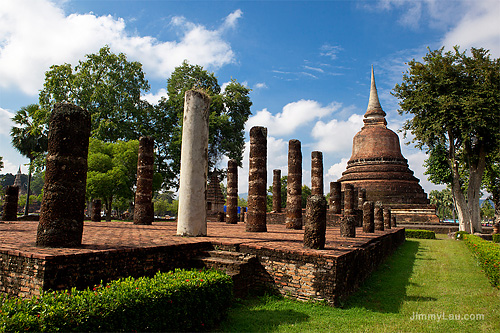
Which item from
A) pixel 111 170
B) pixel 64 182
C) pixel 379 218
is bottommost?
pixel 379 218

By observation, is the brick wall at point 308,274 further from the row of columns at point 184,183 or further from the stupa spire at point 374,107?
the stupa spire at point 374,107

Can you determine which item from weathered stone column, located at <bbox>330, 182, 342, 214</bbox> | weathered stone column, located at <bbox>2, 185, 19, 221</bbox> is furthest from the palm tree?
weathered stone column, located at <bbox>330, 182, 342, 214</bbox>

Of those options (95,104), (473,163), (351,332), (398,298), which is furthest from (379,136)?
(351,332)

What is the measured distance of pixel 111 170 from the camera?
24.2 meters

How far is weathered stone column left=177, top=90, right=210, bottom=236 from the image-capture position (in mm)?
8797

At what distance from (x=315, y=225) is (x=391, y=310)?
6.53 feet

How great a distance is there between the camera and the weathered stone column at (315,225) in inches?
270

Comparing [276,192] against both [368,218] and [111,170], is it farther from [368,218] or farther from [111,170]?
[111,170]

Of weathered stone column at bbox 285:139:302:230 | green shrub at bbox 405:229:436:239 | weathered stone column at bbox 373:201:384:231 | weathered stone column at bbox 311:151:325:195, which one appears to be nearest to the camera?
weathered stone column at bbox 285:139:302:230

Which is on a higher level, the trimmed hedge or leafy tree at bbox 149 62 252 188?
leafy tree at bbox 149 62 252 188

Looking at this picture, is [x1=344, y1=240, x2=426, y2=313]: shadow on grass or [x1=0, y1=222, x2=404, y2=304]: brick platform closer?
[x1=0, y1=222, x2=404, y2=304]: brick platform

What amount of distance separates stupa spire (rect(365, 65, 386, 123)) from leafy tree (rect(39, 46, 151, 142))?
76.5ft

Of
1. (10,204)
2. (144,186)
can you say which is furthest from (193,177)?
(10,204)

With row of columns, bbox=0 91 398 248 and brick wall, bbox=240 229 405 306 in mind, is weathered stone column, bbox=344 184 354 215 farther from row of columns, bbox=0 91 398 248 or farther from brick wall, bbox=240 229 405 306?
brick wall, bbox=240 229 405 306
